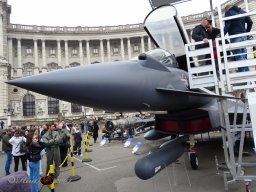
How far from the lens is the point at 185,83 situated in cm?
642

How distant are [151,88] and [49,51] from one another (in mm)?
66292

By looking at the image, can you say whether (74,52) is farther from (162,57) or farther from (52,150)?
(162,57)

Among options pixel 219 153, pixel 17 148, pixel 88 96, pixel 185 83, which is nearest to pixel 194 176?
pixel 185 83

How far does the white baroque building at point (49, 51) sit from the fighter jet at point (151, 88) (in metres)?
49.7

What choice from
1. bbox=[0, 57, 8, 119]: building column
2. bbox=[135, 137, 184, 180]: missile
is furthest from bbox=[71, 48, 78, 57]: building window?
bbox=[135, 137, 184, 180]: missile

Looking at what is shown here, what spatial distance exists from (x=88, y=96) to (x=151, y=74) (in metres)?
1.58

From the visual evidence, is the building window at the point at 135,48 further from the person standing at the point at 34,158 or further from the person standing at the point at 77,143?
the person standing at the point at 34,158

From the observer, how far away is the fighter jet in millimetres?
3812

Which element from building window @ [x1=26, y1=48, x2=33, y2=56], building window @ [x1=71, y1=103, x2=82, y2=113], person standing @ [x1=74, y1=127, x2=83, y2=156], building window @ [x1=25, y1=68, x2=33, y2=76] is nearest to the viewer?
person standing @ [x1=74, y1=127, x2=83, y2=156]

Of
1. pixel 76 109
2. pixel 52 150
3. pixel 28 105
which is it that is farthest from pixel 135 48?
pixel 52 150

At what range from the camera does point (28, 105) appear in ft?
193

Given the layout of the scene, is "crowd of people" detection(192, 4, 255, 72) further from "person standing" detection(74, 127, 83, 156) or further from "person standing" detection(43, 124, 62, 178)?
"person standing" detection(74, 127, 83, 156)

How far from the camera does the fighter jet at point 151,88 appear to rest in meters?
3.81

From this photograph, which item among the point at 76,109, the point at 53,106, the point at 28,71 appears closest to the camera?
the point at 53,106
